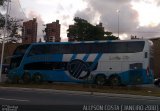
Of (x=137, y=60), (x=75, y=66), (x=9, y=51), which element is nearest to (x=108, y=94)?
(x=137, y=60)

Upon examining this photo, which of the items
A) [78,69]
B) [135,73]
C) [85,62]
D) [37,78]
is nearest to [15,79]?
[37,78]

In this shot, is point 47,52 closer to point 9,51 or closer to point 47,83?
point 47,83

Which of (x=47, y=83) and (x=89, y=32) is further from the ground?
(x=89, y=32)

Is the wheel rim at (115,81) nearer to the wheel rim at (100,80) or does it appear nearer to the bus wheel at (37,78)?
the wheel rim at (100,80)

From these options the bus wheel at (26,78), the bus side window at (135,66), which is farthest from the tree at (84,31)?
the bus side window at (135,66)

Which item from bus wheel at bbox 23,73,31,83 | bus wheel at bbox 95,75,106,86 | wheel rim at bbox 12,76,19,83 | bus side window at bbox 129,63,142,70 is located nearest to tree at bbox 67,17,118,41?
bus wheel at bbox 23,73,31,83

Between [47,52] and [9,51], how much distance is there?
35147mm

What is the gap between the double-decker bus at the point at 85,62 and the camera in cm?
3441

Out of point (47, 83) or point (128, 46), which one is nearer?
point (128, 46)

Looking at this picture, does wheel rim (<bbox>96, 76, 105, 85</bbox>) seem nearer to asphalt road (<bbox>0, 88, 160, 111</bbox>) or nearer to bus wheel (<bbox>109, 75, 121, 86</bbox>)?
bus wheel (<bbox>109, 75, 121, 86</bbox>)

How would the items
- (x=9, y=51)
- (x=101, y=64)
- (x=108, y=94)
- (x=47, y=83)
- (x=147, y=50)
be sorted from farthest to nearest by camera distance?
(x=9, y=51), (x=47, y=83), (x=101, y=64), (x=147, y=50), (x=108, y=94)

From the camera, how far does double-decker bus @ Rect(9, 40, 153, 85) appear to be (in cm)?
3441

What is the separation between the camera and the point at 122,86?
35000mm

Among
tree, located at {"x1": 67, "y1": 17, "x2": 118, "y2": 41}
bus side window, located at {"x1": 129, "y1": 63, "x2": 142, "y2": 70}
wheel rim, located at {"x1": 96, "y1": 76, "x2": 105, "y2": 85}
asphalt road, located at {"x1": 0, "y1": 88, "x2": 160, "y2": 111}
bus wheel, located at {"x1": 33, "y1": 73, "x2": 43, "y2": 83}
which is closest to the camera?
asphalt road, located at {"x1": 0, "y1": 88, "x2": 160, "y2": 111}
